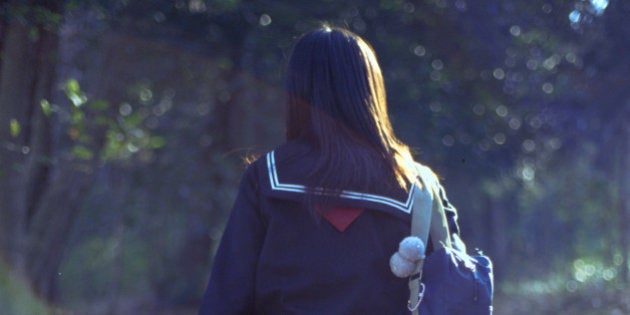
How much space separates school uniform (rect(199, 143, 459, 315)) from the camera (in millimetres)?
2148

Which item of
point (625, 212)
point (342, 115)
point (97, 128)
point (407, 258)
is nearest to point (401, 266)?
point (407, 258)

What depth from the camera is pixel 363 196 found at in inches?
85.9

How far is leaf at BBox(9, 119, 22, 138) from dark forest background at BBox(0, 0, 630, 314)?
2 centimetres

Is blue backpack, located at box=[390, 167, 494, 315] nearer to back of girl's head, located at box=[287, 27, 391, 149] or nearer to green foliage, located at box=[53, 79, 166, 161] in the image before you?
back of girl's head, located at box=[287, 27, 391, 149]

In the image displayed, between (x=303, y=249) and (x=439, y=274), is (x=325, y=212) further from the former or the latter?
(x=439, y=274)

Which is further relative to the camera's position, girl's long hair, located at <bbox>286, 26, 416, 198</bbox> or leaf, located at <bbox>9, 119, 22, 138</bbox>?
leaf, located at <bbox>9, 119, 22, 138</bbox>

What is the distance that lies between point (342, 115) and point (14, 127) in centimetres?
357

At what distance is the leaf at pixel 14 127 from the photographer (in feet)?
17.2

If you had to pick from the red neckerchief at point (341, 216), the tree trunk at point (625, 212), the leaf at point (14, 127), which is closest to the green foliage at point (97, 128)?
the leaf at point (14, 127)

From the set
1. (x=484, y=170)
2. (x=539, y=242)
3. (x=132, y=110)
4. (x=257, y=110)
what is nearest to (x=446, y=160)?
(x=484, y=170)

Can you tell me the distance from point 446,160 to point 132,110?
10.9ft

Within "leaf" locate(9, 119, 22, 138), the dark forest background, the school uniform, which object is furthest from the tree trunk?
the school uniform

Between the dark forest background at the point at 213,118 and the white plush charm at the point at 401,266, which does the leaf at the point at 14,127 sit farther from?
the white plush charm at the point at 401,266

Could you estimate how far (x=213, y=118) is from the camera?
9836 millimetres
